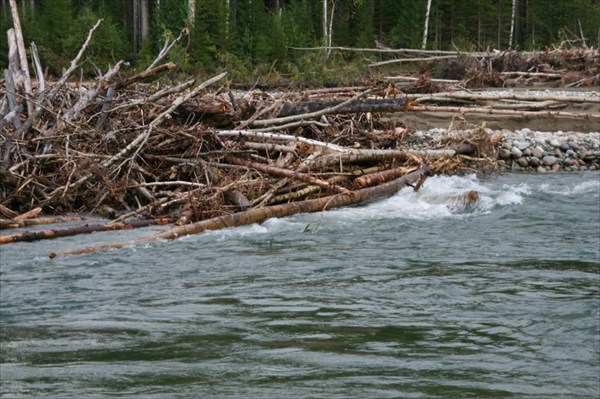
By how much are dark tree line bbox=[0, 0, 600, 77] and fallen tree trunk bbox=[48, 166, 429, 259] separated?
1267 centimetres

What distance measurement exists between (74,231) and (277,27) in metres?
22.6

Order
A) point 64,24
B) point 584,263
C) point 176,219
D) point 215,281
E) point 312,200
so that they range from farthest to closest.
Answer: point 64,24 → point 312,200 → point 176,219 → point 584,263 → point 215,281

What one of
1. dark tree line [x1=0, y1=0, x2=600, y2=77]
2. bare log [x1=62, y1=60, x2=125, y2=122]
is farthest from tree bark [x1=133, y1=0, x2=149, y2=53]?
bare log [x1=62, y1=60, x2=125, y2=122]

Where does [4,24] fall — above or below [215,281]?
above

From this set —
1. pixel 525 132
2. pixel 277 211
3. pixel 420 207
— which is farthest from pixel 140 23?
pixel 277 211

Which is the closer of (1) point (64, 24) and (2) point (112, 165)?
(2) point (112, 165)

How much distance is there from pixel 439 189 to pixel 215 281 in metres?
4.86

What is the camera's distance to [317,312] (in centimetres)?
620

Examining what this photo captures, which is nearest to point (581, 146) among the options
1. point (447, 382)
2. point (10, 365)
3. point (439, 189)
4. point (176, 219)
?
point (439, 189)

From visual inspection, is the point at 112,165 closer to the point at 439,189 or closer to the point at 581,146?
the point at 439,189

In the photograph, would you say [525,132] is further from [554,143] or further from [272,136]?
[272,136]

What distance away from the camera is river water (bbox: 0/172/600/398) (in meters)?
4.78

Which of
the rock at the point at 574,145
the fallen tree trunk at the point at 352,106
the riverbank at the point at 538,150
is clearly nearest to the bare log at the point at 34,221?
the fallen tree trunk at the point at 352,106

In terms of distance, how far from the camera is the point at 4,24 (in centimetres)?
3275
